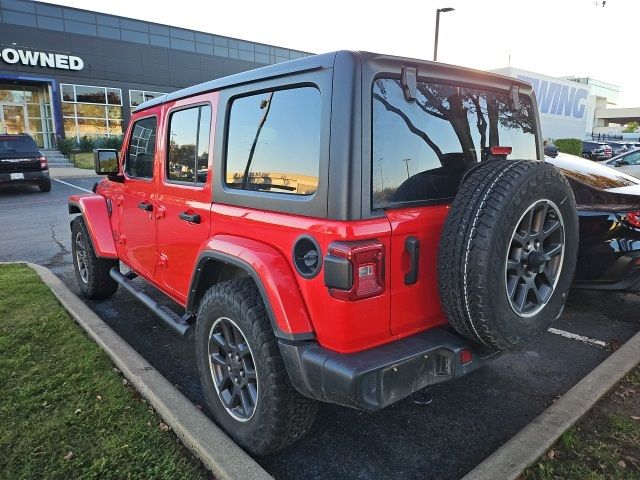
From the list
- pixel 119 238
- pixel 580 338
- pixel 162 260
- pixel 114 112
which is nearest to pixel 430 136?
pixel 162 260

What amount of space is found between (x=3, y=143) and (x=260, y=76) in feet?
47.9

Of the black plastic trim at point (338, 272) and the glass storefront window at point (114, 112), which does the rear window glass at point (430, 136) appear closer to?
the black plastic trim at point (338, 272)

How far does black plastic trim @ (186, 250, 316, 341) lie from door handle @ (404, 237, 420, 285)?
522 millimetres

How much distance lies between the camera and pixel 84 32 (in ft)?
89.1

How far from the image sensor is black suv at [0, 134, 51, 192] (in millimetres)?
13727

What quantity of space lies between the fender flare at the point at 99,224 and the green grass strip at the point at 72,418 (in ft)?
2.54

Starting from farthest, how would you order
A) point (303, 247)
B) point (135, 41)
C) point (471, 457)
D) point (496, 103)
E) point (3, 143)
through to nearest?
point (135, 41)
point (3, 143)
point (496, 103)
point (471, 457)
point (303, 247)

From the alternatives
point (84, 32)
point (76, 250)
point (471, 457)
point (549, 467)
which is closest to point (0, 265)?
point (76, 250)

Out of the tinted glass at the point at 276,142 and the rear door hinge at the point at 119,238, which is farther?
the rear door hinge at the point at 119,238

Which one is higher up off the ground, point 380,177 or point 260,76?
point 260,76

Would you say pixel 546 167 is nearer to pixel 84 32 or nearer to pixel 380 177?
pixel 380 177

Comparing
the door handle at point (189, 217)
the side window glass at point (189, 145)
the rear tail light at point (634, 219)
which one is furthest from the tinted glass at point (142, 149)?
the rear tail light at point (634, 219)

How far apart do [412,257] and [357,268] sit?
351 millimetres

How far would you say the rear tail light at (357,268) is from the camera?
2010 mm
